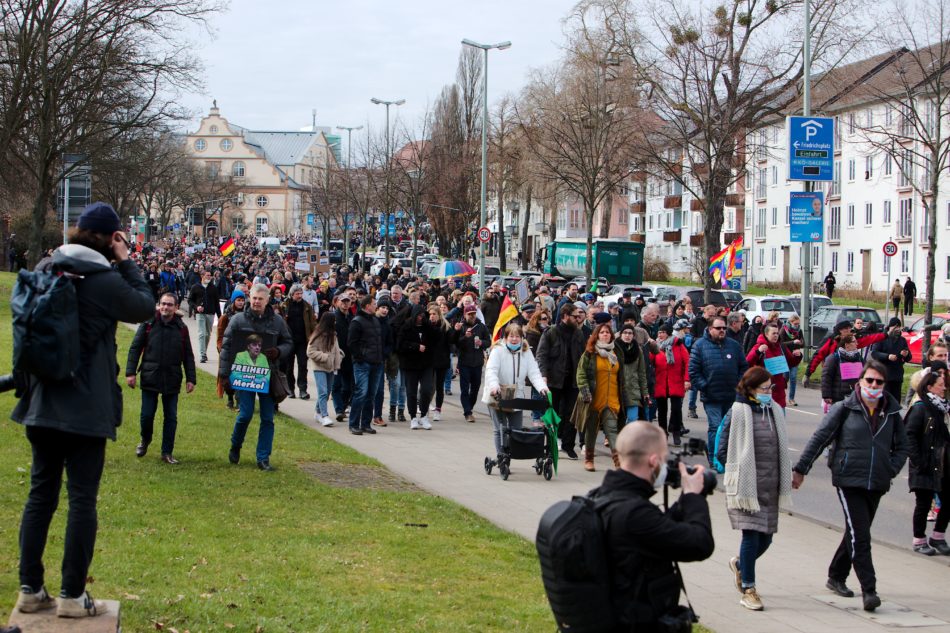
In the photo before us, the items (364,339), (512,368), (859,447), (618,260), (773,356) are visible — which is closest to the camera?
(859,447)

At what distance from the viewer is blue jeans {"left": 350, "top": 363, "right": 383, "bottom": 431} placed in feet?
52.5

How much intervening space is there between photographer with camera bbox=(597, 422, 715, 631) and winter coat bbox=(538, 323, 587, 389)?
10.5 metres

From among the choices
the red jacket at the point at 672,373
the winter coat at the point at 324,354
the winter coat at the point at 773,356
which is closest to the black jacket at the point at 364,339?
the winter coat at the point at 324,354

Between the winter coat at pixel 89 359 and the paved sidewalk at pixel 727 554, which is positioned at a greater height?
the winter coat at pixel 89 359

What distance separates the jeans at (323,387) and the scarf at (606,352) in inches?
168

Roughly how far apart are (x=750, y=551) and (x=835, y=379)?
7.12 meters

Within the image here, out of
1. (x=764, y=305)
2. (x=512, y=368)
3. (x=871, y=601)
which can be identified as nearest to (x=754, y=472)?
(x=871, y=601)

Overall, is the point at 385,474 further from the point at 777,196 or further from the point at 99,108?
the point at 777,196

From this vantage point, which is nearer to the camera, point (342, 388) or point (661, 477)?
point (661, 477)

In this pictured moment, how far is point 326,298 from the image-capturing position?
22516 mm

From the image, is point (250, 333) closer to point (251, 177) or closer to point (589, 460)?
point (589, 460)

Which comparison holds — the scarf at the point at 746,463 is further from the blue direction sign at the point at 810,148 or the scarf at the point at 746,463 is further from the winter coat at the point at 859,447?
the blue direction sign at the point at 810,148

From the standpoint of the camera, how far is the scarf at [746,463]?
26.3ft

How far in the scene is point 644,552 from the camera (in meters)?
4.23
